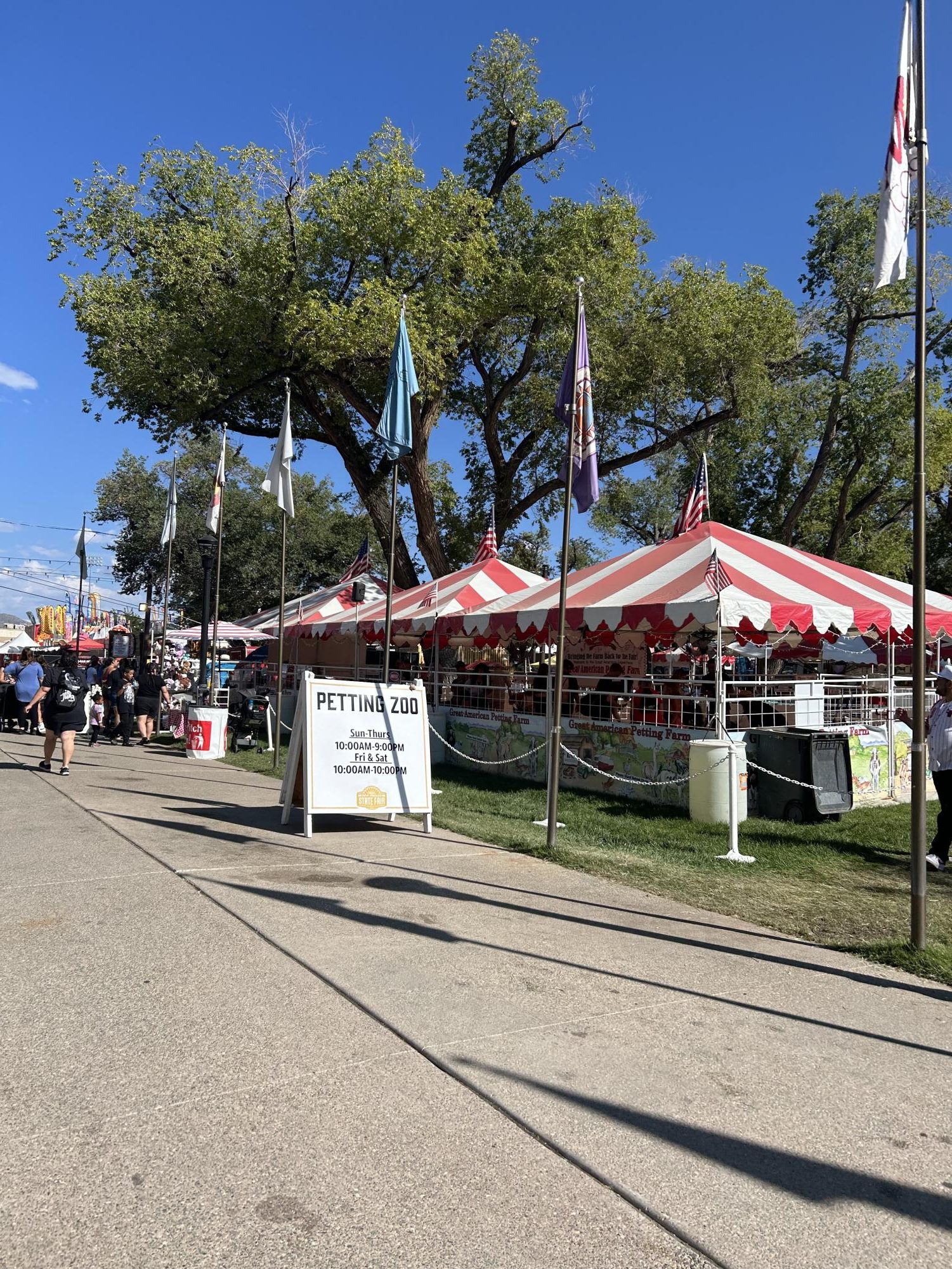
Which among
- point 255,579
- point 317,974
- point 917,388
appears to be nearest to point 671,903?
point 317,974

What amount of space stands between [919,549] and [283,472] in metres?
10.8

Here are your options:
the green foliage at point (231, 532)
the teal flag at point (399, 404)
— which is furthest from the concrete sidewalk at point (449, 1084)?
the green foliage at point (231, 532)

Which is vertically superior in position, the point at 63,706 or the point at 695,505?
the point at 695,505

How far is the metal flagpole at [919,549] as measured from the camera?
5.75 m

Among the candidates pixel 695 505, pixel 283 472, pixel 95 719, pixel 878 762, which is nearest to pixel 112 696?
pixel 95 719

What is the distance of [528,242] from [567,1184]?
2595 centimetres

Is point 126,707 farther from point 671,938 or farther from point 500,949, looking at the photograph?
point 671,938

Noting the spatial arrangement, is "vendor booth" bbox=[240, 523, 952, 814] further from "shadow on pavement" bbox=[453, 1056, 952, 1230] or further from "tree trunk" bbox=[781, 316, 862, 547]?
"tree trunk" bbox=[781, 316, 862, 547]

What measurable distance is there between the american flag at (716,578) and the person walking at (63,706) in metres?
8.38

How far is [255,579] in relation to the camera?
47438 millimetres

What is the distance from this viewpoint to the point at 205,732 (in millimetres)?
16516

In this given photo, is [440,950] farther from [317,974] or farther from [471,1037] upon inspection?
[471,1037]

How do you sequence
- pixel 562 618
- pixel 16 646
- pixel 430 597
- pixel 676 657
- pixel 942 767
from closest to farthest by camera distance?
pixel 942 767, pixel 562 618, pixel 676 657, pixel 430 597, pixel 16 646

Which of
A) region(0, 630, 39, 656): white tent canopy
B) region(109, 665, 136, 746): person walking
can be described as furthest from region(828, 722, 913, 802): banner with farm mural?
region(0, 630, 39, 656): white tent canopy
